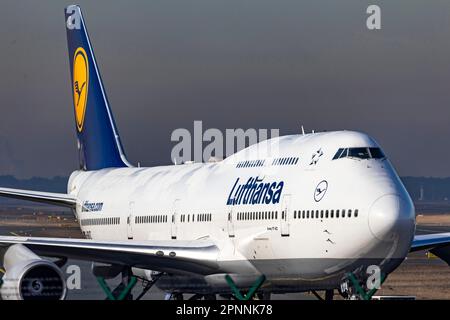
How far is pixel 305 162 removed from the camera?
31344 mm

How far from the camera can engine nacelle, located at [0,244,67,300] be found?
29906 mm

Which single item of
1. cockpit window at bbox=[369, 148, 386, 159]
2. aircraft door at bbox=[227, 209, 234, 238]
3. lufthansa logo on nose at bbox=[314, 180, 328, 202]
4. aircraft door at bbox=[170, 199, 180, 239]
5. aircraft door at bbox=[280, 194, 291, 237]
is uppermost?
cockpit window at bbox=[369, 148, 386, 159]

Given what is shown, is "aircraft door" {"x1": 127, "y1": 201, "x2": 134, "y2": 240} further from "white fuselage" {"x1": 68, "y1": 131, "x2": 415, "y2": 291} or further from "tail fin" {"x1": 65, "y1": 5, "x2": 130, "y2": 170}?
"tail fin" {"x1": 65, "y1": 5, "x2": 130, "y2": 170}

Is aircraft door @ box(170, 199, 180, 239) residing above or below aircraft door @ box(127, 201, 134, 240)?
above

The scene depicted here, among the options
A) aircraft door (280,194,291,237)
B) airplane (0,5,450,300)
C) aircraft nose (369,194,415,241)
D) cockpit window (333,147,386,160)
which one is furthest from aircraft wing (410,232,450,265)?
aircraft nose (369,194,415,241)

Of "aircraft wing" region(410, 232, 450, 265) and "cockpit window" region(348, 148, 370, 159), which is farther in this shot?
"aircraft wing" region(410, 232, 450, 265)

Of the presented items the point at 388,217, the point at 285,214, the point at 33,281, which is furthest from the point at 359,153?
the point at 33,281

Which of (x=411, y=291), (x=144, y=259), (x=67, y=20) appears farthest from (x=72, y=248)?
(x=67, y=20)

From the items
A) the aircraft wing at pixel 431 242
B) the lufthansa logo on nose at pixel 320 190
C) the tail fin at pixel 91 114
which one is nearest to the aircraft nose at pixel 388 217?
the lufthansa logo on nose at pixel 320 190

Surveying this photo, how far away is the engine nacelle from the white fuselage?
18.3ft

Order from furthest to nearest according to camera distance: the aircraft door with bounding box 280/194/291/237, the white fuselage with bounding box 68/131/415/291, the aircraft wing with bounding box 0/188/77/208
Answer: the aircraft wing with bounding box 0/188/77/208
the aircraft door with bounding box 280/194/291/237
the white fuselage with bounding box 68/131/415/291

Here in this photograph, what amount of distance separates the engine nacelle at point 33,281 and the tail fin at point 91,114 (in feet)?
64.1
